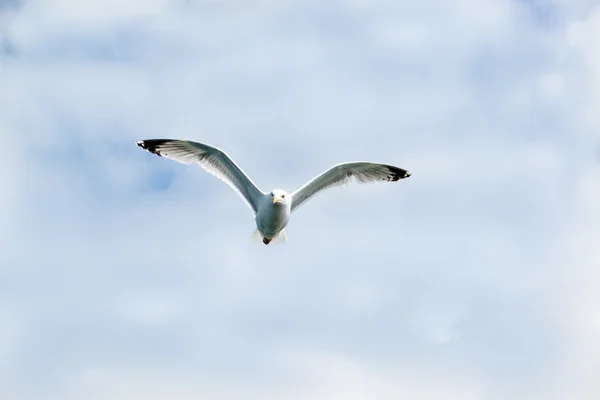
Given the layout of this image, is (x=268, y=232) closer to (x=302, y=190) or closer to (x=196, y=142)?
(x=302, y=190)

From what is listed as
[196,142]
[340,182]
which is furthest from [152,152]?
[340,182]

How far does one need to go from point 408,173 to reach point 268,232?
3751 millimetres

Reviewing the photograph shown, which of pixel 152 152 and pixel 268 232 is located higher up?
pixel 152 152

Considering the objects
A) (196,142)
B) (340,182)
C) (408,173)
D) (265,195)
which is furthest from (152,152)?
(408,173)

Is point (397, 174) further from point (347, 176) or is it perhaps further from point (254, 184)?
point (254, 184)

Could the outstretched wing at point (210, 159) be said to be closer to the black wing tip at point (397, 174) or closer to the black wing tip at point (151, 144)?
the black wing tip at point (151, 144)

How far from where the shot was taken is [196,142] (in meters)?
19.2

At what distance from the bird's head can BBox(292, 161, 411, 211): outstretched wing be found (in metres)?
0.88

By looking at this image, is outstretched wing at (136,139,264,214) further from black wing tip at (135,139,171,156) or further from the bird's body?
the bird's body

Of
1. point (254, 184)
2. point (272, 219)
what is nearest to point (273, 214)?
point (272, 219)

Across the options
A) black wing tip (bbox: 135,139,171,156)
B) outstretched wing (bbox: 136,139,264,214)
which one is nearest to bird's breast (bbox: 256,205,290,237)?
outstretched wing (bbox: 136,139,264,214)

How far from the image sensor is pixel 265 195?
19.2 metres

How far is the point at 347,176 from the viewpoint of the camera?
2030cm

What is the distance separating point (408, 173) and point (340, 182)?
166 cm
